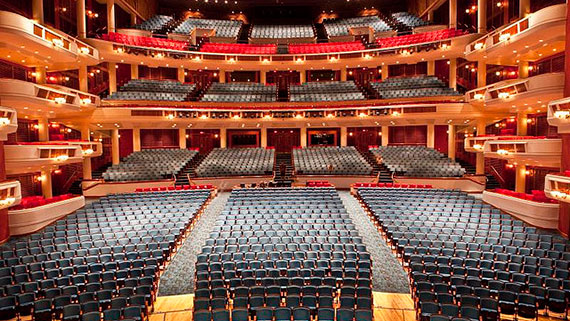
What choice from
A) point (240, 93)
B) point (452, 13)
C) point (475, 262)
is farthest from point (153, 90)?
point (475, 262)

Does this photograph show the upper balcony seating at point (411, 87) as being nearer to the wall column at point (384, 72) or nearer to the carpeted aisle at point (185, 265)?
A: the wall column at point (384, 72)

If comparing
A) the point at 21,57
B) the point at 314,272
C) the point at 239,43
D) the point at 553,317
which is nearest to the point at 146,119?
the point at 21,57

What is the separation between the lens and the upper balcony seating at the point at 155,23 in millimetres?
27117

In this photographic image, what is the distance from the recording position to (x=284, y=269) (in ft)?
26.0

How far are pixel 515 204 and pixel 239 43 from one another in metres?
24.2

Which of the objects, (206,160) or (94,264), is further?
(206,160)

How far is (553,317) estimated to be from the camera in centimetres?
692

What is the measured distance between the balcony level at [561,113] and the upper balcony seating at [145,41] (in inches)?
869

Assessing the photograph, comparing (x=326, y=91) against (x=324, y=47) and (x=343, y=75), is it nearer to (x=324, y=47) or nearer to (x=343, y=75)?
(x=343, y=75)

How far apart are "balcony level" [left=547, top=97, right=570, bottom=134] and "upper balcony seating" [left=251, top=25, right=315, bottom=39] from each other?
75.0 feet

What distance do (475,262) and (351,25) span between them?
26830 mm

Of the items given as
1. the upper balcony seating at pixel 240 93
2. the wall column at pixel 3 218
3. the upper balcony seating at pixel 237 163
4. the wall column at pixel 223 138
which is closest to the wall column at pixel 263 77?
the upper balcony seating at pixel 240 93

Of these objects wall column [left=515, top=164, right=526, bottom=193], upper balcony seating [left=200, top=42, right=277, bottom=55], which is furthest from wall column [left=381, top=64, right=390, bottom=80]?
wall column [left=515, top=164, right=526, bottom=193]

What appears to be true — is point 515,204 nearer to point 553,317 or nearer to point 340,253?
point 553,317
